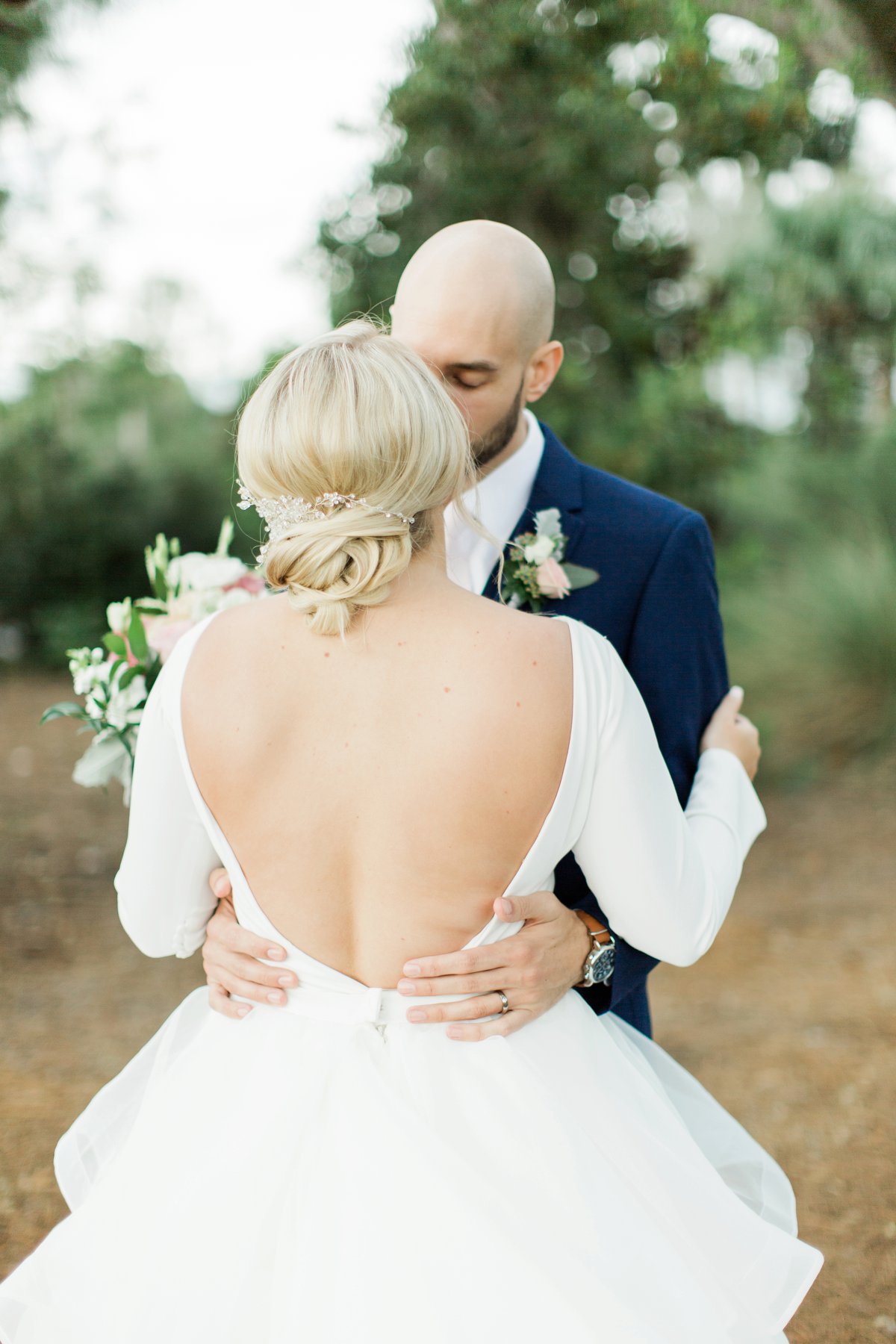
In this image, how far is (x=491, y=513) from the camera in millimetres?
2576

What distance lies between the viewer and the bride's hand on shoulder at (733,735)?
7.05ft

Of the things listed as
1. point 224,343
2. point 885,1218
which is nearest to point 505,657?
point 885,1218

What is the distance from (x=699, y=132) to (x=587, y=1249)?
7.00 metres

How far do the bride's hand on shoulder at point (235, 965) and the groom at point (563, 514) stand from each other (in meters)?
0.56

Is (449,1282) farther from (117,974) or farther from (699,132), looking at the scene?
(699,132)

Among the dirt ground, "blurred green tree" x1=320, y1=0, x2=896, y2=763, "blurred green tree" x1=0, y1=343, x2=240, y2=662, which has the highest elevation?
"blurred green tree" x1=320, y1=0, x2=896, y2=763

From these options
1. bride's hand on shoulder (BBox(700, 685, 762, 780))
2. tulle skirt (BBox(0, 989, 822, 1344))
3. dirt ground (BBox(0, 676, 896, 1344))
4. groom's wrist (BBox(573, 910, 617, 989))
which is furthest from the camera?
dirt ground (BBox(0, 676, 896, 1344))

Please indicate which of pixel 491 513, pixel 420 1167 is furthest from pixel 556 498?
pixel 420 1167

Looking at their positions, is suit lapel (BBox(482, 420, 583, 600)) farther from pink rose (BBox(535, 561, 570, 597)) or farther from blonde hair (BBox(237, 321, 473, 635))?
blonde hair (BBox(237, 321, 473, 635))

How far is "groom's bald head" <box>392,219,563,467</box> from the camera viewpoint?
2.47m

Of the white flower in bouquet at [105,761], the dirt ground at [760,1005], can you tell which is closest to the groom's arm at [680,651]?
the white flower in bouquet at [105,761]

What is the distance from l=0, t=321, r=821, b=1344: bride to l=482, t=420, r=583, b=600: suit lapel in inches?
33.4

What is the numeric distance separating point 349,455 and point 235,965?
809 millimetres

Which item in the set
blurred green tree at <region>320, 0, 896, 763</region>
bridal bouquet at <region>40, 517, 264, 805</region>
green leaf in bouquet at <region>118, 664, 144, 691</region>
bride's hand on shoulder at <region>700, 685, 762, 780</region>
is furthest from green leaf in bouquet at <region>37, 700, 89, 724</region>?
blurred green tree at <region>320, 0, 896, 763</region>
